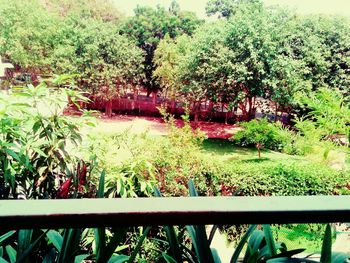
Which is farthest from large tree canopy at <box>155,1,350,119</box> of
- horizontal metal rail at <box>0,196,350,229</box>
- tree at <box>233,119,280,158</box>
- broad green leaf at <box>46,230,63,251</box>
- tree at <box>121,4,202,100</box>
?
horizontal metal rail at <box>0,196,350,229</box>

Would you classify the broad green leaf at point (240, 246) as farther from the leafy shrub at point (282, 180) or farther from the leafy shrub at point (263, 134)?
the leafy shrub at point (263, 134)

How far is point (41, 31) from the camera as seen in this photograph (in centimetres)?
1524

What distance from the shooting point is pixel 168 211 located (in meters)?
0.44

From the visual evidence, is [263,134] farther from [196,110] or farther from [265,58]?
[196,110]

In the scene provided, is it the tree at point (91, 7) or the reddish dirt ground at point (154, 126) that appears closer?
the reddish dirt ground at point (154, 126)

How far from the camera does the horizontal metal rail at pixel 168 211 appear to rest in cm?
43

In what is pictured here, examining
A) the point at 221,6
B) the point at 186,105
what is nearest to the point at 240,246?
the point at 186,105

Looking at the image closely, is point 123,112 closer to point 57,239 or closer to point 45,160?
point 45,160

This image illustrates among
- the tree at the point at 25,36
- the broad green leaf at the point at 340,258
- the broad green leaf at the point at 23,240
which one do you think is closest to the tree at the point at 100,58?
the tree at the point at 25,36

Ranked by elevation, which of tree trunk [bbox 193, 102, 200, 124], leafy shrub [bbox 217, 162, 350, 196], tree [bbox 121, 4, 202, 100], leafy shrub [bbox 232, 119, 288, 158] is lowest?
leafy shrub [bbox 217, 162, 350, 196]

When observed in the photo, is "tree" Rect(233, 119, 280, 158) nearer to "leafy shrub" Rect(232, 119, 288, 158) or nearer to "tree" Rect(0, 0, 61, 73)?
"leafy shrub" Rect(232, 119, 288, 158)

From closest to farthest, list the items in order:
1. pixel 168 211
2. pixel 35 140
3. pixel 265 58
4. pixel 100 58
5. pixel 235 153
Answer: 1. pixel 168 211
2. pixel 35 140
3. pixel 265 58
4. pixel 235 153
5. pixel 100 58

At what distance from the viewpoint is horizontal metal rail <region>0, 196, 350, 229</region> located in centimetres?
43

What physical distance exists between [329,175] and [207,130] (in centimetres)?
890
